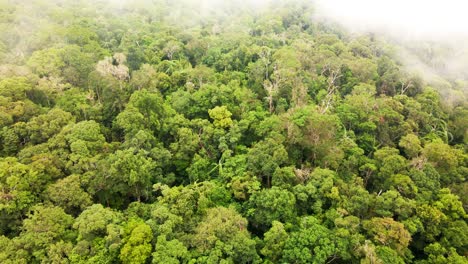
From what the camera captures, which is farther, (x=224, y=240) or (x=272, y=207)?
(x=272, y=207)

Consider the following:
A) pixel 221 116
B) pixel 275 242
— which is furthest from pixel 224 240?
pixel 221 116

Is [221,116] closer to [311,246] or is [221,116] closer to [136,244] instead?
[311,246]

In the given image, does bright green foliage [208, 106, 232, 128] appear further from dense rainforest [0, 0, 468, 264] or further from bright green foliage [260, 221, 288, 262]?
bright green foliage [260, 221, 288, 262]

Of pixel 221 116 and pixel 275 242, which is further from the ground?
pixel 221 116

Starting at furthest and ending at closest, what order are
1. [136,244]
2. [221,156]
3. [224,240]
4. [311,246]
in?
[221,156], [311,246], [224,240], [136,244]

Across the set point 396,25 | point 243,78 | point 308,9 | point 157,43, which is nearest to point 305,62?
point 243,78

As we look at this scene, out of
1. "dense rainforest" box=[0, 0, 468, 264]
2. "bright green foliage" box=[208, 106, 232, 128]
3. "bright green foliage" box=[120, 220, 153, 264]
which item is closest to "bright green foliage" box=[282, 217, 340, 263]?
"dense rainforest" box=[0, 0, 468, 264]

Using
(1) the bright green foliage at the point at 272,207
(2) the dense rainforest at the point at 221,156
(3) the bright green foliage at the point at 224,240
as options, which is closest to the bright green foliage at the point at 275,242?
(2) the dense rainforest at the point at 221,156

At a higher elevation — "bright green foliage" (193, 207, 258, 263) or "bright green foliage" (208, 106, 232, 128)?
"bright green foliage" (208, 106, 232, 128)

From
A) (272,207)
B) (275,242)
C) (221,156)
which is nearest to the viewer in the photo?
(275,242)

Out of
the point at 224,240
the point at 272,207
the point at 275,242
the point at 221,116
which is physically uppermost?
the point at 221,116

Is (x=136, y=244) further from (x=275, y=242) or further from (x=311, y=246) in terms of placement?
(x=311, y=246)
